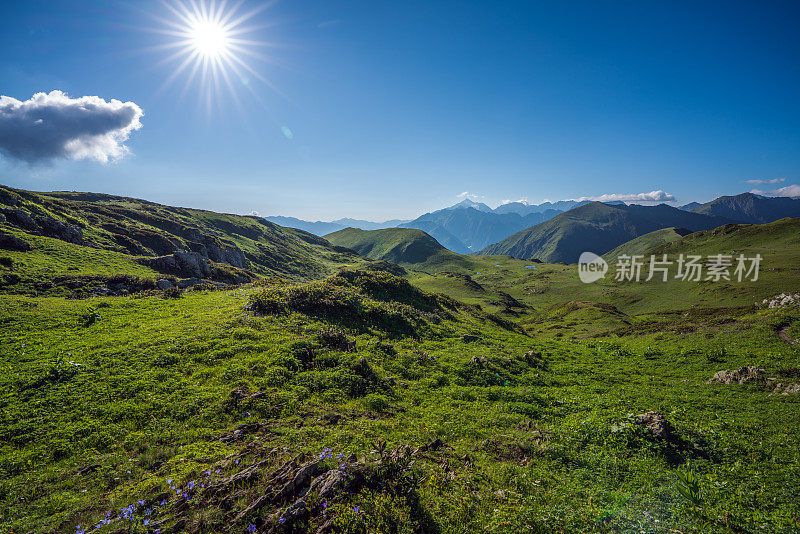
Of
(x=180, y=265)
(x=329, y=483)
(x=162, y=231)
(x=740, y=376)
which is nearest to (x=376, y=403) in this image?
(x=329, y=483)

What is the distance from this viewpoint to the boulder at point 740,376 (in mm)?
18047

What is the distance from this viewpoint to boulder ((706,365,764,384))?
Answer: 18047 millimetres

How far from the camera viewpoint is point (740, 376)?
60.6ft

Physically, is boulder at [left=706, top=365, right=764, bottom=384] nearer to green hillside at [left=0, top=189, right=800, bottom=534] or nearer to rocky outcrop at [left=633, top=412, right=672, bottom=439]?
green hillside at [left=0, top=189, right=800, bottom=534]

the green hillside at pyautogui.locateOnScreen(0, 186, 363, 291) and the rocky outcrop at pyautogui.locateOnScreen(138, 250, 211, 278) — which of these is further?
the rocky outcrop at pyautogui.locateOnScreen(138, 250, 211, 278)

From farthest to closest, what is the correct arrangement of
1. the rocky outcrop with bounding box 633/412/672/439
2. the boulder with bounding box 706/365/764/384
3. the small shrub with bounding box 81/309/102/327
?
the small shrub with bounding box 81/309/102/327 < the boulder with bounding box 706/365/764/384 < the rocky outcrop with bounding box 633/412/672/439

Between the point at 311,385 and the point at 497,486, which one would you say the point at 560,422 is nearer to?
the point at 497,486

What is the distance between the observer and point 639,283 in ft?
319

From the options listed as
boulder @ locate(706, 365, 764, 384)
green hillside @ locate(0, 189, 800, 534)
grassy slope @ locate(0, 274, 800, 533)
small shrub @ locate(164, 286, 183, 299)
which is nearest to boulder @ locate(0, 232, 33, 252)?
green hillside @ locate(0, 189, 800, 534)

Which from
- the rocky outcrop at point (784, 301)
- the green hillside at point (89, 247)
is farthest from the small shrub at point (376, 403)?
the rocky outcrop at point (784, 301)

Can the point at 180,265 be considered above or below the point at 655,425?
above

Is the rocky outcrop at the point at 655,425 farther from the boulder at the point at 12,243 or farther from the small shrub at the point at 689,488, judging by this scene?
the boulder at the point at 12,243

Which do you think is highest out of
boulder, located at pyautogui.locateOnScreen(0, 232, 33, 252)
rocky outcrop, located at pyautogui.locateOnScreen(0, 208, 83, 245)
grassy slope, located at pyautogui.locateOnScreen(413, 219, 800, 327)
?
rocky outcrop, located at pyautogui.locateOnScreen(0, 208, 83, 245)

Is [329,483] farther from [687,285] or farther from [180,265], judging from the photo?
[687,285]
